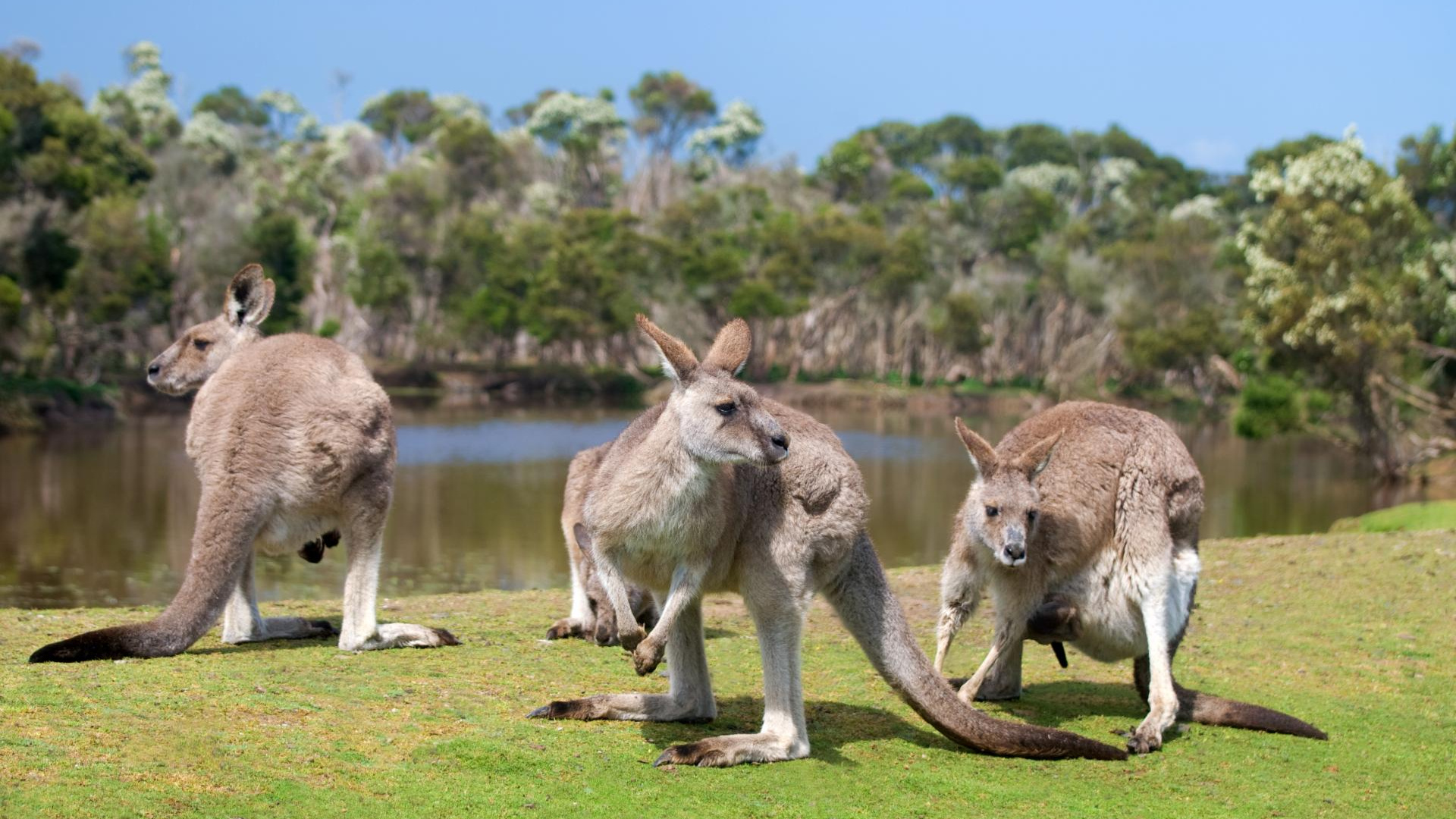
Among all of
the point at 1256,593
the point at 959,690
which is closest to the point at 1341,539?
the point at 1256,593

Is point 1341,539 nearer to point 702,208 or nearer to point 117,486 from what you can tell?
point 117,486

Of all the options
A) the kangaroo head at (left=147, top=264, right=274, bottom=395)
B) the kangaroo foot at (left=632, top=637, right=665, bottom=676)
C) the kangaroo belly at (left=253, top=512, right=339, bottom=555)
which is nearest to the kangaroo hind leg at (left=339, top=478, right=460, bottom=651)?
the kangaroo belly at (left=253, top=512, right=339, bottom=555)

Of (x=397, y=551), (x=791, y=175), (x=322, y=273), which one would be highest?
(x=791, y=175)

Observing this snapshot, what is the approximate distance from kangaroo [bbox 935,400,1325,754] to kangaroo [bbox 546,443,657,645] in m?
1.62

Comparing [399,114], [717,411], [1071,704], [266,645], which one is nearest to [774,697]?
[717,411]

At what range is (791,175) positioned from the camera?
8494 centimetres

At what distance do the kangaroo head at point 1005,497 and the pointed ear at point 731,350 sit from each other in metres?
1.47

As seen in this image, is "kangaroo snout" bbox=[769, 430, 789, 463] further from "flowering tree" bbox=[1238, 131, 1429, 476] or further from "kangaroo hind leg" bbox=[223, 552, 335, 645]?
"flowering tree" bbox=[1238, 131, 1429, 476]

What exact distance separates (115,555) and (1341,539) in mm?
13257

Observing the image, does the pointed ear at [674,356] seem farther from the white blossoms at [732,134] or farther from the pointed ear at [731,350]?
the white blossoms at [732,134]

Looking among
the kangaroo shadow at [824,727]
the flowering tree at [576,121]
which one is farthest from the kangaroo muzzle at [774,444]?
the flowering tree at [576,121]

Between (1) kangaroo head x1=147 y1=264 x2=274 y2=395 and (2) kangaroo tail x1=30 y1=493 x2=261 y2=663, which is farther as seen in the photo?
(1) kangaroo head x1=147 y1=264 x2=274 y2=395

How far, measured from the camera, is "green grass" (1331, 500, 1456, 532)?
15.7 m

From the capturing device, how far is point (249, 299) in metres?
7.80
